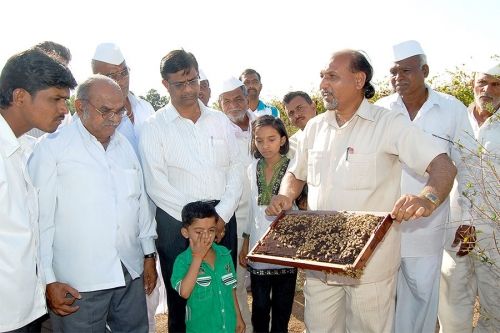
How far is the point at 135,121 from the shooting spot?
17.2 ft

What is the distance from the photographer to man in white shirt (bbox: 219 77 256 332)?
5496 mm

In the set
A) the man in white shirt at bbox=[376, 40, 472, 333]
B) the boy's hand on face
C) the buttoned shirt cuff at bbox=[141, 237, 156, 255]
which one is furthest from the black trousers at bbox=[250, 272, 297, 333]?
the man in white shirt at bbox=[376, 40, 472, 333]

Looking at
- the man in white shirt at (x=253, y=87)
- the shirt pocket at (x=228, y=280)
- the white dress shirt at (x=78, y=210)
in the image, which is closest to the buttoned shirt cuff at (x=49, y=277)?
the white dress shirt at (x=78, y=210)

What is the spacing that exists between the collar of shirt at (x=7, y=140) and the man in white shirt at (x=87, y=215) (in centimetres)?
70

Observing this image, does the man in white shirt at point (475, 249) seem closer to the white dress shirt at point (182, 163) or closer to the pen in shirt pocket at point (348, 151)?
the pen in shirt pocket at point (348, 151)

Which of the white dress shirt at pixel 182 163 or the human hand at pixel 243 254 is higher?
the white dress shirt at pixel 182 163

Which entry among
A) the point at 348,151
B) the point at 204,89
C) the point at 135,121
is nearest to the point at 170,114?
the point at 135,121

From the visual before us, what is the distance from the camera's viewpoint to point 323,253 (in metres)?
3.22

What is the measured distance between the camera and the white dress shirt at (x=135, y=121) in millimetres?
4922

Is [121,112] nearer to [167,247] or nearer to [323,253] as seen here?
[167,247]

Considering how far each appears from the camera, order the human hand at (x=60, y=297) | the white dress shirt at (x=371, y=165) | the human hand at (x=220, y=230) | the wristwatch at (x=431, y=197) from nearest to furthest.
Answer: the wristwatch at (x=431, y=197), the human hand at (x=60, y=297), the white dress shirt at (x=371, y=165), the human hand at (x=220, y=230)

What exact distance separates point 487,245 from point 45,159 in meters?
4.36

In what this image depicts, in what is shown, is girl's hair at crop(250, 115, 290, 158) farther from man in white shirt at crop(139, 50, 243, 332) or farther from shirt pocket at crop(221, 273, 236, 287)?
shirt pocket at crop(221, 273, 236, 287)

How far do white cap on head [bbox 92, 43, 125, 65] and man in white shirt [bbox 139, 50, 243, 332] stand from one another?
109 centimetres
